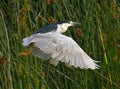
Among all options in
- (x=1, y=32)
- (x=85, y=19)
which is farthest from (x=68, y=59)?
(x=85, y=19)

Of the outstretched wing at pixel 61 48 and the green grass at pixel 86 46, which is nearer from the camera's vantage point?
the outstretched wing at pixel 61 48

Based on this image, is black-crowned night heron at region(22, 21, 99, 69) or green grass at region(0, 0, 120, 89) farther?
green grass at region(0, 0, 120, 89)

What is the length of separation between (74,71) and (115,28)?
50 cm

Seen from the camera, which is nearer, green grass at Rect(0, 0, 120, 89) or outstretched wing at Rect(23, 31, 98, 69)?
outstretched wing at Rect(23, 31, 98, 69)

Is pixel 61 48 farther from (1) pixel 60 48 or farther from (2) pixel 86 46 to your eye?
(2) pixel 86 46

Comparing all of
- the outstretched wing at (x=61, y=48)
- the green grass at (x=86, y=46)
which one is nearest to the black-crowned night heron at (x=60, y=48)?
the outstretched wing at (x=61, y=48)

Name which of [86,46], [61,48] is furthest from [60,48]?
[86,46]

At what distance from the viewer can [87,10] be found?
3.10m

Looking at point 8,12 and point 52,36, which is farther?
point 8,12

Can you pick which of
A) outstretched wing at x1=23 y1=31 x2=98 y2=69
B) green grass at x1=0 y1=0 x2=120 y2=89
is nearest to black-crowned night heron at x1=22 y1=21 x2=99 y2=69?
outstretched wing at x1=23 y1=31 x2=98 y2=69

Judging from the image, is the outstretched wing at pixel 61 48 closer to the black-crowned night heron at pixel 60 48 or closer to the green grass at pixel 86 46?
the black-crowned night heron at pixel 60 48

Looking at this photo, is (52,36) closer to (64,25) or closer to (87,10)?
(64,25)

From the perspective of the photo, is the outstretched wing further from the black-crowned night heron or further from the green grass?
the green grass

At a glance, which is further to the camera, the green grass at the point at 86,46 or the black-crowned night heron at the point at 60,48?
the green grass at the point at 86,46
